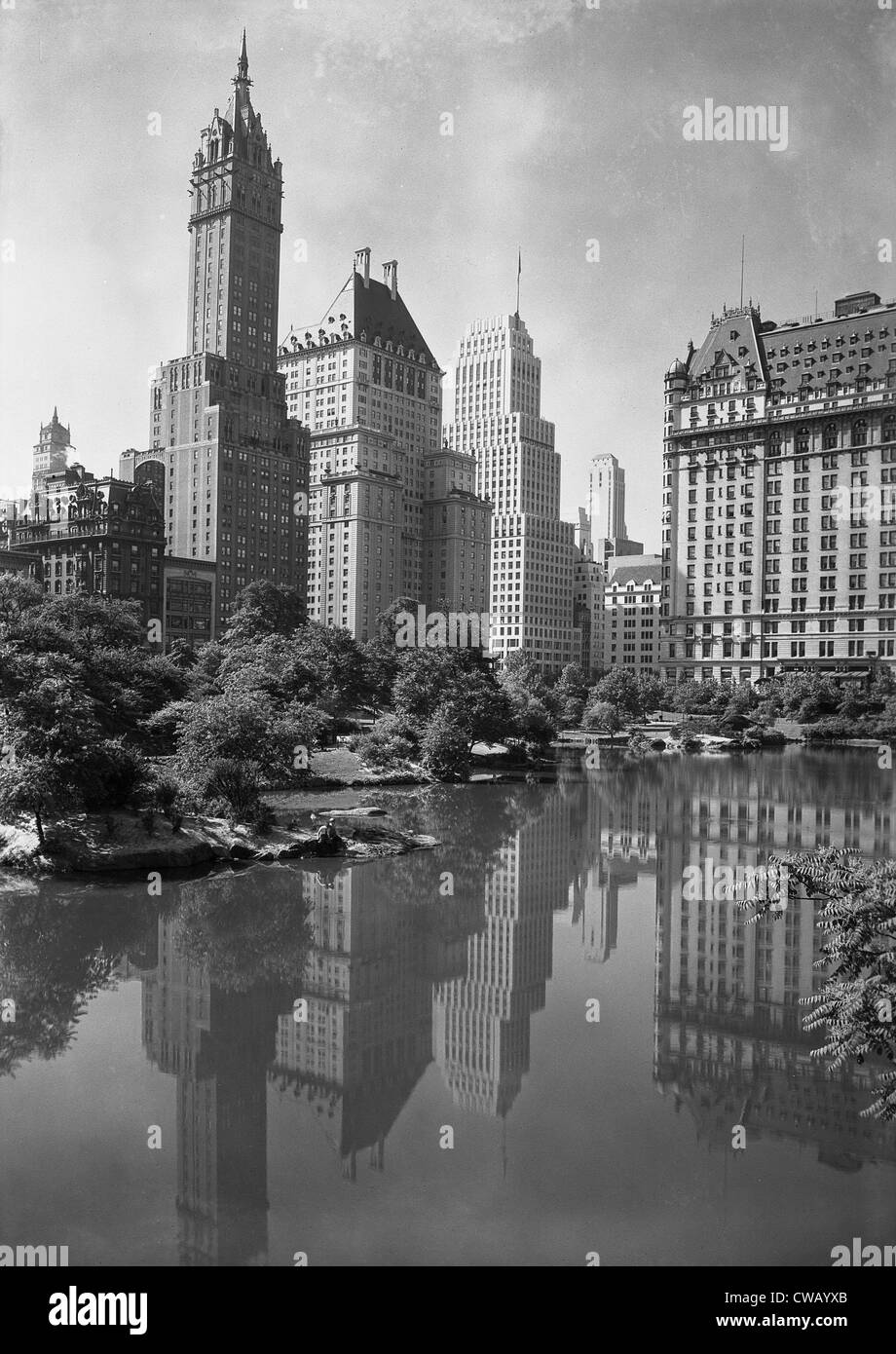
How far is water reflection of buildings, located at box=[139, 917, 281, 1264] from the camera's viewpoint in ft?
30.6

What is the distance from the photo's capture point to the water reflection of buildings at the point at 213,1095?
933 centimetres

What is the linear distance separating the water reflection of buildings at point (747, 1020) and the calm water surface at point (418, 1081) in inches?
2.1

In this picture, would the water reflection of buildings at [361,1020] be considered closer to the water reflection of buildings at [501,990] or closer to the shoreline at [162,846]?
the water reflection of buildings at [501,990]

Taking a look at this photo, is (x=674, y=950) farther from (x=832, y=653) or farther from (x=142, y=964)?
(x=832, y=653)

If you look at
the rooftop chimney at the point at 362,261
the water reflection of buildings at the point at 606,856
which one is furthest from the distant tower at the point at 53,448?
the water reflection of buildings at the point at 606,856

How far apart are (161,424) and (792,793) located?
3231 inches

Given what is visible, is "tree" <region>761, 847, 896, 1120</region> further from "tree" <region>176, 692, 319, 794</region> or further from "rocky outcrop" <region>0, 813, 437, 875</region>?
"tree" <region>176, 692, 319, 794</region>

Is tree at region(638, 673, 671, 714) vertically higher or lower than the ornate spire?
lower

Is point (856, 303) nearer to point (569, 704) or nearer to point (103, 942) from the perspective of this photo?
point (569, 704)

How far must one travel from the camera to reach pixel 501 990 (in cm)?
1628

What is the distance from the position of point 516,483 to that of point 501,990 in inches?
5116

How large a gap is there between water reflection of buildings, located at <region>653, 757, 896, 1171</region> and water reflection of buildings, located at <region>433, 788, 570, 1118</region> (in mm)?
1976

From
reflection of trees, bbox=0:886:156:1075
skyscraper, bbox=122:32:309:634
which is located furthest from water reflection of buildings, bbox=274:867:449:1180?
skyscraper, bbox=122:32:309:634
